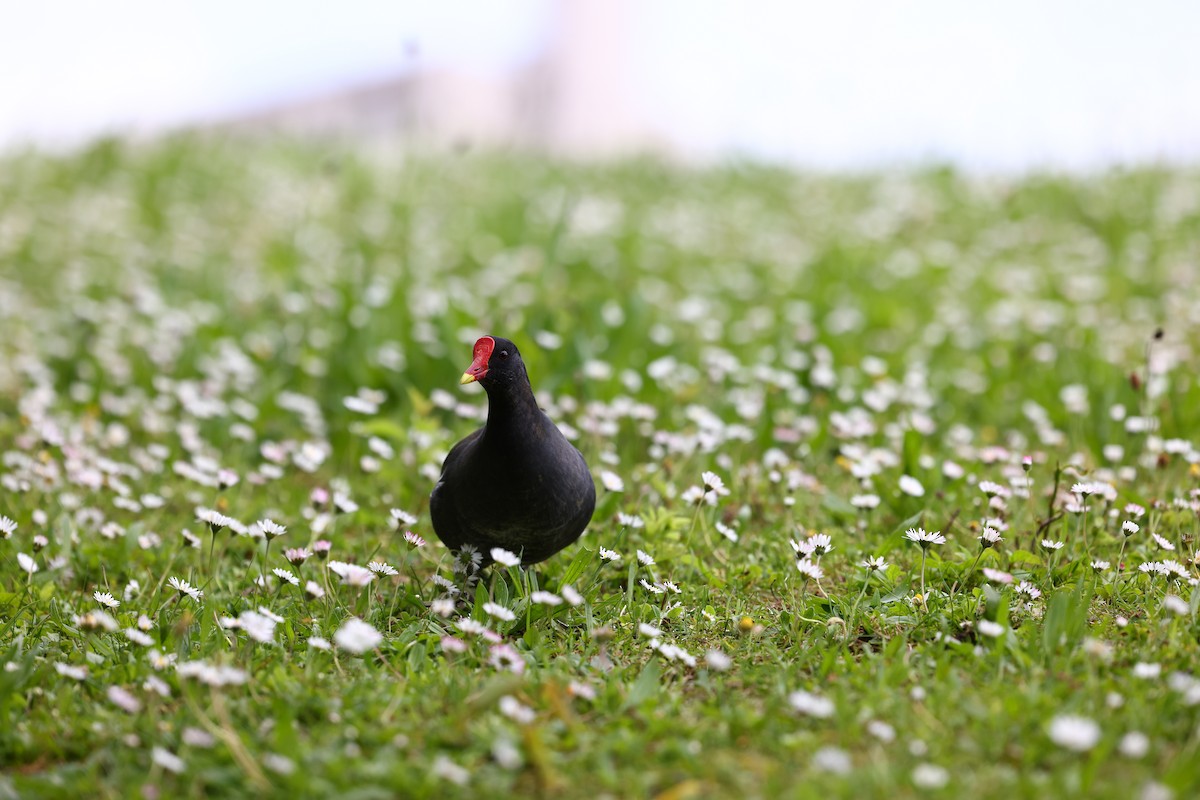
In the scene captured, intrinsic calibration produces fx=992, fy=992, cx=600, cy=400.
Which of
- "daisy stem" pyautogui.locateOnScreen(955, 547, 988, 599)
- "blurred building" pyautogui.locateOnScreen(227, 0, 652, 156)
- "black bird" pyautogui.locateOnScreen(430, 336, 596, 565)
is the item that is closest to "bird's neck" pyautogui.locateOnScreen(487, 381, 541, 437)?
"black bird" pyautogui.locateOnScreen(430, 336, 596, 565)

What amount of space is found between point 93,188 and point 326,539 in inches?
281

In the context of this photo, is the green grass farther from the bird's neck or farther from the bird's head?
the bird's head

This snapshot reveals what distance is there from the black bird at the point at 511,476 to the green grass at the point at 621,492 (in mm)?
193

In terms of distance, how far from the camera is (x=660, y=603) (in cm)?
328

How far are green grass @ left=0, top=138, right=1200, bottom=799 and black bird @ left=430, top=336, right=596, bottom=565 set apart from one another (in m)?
0.19

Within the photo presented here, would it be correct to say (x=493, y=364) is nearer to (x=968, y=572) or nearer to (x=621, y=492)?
(x=621, y=492)

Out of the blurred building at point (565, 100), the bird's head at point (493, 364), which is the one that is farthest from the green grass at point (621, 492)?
the blurred building at point (565, 100)

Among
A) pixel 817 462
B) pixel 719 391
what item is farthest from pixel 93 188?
pixel 817 462

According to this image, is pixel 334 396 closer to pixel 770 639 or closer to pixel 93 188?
pixel 770 639

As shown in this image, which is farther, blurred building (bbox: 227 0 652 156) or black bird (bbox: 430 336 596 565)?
blurred building (bbox: 227 0 652 156)

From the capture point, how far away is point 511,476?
2906 millimetres

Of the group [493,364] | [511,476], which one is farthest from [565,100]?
[511,476]

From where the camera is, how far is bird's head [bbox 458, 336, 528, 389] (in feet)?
9.47

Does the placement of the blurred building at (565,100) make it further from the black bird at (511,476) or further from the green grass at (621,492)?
the black bird at (511,476)
